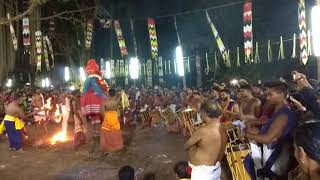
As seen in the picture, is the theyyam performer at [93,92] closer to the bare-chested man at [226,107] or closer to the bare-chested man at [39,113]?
the bare-chested man at [226,107]

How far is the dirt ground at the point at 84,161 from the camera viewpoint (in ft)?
30.5

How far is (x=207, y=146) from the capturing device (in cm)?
516

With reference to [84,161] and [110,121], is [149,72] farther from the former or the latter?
[84,161]

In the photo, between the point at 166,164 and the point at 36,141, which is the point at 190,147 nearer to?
the point at 166,164

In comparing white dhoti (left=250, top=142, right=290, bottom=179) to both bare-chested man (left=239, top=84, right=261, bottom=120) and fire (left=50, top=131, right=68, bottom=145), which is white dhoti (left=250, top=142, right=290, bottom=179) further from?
fire (left=50, top=131, right=68, bottom=145)

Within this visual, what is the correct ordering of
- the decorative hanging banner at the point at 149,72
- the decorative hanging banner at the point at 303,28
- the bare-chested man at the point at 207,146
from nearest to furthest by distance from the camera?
1. the bare-chested man at the point at 207,146
2. the decorative hanging banner at the point at 303,28
3. the decorative hanging banner at the point at 149,72

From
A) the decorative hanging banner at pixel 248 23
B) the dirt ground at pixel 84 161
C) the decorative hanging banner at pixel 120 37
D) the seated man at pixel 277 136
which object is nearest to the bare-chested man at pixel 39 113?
the dirt ground at pixel 84 161

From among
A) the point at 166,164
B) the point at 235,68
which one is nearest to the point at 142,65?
the point at 235,68

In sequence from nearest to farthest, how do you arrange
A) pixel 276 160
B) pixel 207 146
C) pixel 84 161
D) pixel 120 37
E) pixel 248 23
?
pixel 207 146
pixel 276 160
pixel 84 161
pixel 248 23
pixel 120 37

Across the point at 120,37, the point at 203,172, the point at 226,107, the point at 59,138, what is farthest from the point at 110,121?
the point at 120,37

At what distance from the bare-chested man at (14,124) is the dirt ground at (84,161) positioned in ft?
1.09

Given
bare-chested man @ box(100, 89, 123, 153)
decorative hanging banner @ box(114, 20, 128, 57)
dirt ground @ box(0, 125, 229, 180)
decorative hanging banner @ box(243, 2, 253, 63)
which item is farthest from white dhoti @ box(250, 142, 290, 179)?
decorative hanging banner @ box(114, 20, 128, 57)

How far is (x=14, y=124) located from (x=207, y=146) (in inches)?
339

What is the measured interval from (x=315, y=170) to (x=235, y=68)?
20915 mm
